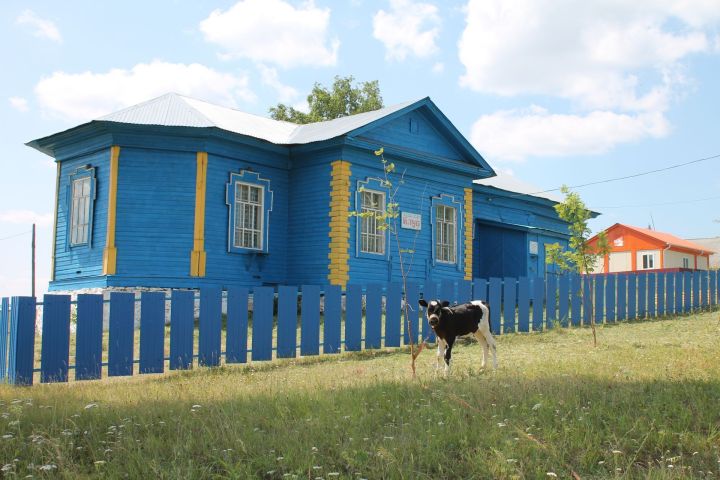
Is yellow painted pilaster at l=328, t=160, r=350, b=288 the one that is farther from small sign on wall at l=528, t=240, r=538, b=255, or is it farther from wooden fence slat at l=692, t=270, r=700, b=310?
wooden fence slat at l=692, t=270, r=700, b=310

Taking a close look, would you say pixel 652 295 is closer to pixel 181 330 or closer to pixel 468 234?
pixel 468 234

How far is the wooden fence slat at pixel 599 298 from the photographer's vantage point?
57.1 feet

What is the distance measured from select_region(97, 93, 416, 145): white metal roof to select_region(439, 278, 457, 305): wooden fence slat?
17.0 ft

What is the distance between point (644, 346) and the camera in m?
12.1

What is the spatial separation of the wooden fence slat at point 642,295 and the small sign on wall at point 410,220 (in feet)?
20.3

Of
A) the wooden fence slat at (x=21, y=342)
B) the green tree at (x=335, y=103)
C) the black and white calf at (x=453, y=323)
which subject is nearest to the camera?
the black and white calf at (x=453, y=323)

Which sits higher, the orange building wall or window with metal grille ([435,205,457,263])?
the orange building wall

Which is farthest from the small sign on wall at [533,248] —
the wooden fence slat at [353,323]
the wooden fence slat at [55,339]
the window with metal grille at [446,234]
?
the wooden fence slat at [55,339]

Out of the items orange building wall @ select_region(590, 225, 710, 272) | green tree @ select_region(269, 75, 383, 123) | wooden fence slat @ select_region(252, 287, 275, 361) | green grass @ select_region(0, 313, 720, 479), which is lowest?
green grass @ select_region(0, 313, 720, 479)

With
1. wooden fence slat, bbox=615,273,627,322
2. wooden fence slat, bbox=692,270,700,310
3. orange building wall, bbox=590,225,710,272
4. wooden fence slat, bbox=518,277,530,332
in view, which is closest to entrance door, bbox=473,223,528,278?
wooden fence slat, bbox=615,273,627,322

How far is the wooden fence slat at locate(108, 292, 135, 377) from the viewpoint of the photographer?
398 inches

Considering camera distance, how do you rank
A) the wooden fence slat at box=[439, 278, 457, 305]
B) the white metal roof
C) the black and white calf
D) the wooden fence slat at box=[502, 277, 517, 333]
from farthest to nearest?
1. the white metal roof
2. the wooden fence slat at box=[502, 277, 517, 333]
3. the wooden fence slat at box=[439, 278, 457, 305]
4. the black and white calf

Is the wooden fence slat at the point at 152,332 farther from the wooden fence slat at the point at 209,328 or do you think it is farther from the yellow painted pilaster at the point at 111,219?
the yellow painted pilaster at the point at 111,219

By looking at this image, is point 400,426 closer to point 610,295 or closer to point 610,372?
point 610,372
